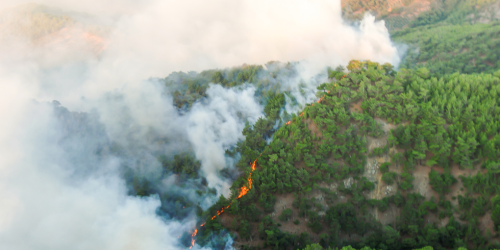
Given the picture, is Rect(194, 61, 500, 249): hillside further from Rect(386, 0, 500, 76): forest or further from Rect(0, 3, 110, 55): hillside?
Rect(0, 3, 110, 55): hillside

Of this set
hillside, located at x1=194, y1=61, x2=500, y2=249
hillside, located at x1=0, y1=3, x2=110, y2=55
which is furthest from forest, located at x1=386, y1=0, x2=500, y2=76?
hillside, located at x1=0, y1=3, x2=110, y2=55

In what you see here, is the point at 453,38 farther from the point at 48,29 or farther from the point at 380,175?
the point at 48,29

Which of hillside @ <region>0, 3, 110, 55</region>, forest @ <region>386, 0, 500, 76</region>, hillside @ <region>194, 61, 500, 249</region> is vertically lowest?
hillside @ <region>194, 61, 500, 249</region>

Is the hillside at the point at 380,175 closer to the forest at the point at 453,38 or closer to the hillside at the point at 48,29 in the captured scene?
the forest at the point at 453,38

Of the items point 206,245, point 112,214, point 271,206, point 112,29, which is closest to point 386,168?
point 271,206

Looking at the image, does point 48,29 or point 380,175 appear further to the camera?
point 48,29

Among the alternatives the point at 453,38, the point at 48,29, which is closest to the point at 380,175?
the point at 453,38

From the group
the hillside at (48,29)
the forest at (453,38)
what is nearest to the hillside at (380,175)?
the forest at (453,38)

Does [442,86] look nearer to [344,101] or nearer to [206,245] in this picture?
[344,101]
